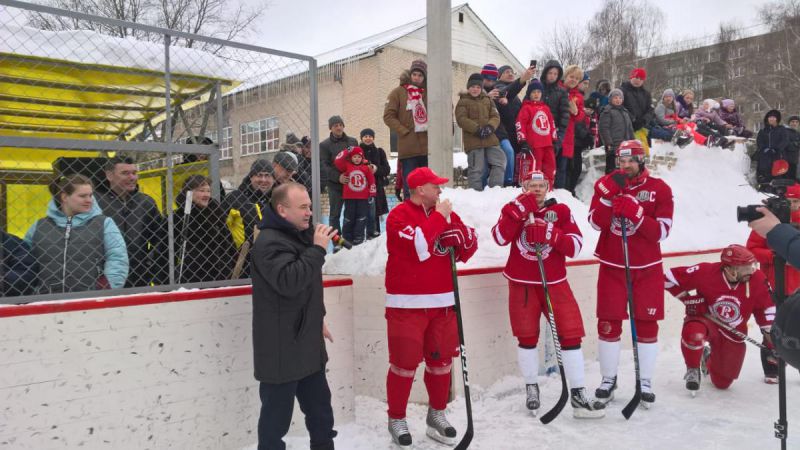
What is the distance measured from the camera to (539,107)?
22.6ft

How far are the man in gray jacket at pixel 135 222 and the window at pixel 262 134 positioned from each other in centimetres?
84

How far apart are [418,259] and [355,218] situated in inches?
117

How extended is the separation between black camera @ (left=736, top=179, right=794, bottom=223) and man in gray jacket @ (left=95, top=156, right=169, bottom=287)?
3.22 meters

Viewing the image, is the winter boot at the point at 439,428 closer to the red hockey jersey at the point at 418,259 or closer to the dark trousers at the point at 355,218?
the red hockey jersey at the point at 418,259

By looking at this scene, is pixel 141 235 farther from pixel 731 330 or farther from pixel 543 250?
pixel 731 330

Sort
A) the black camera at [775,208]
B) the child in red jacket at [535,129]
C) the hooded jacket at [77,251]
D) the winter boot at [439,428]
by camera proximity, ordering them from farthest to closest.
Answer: the child in red jacket at [535,129] < the winter boot at [439,428] < the hooded jacket at [77,251] < the black camera at [775,208]

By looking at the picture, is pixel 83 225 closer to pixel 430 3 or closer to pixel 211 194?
pixel 211 194

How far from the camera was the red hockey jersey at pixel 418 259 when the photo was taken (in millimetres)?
3676

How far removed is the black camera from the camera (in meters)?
2.57

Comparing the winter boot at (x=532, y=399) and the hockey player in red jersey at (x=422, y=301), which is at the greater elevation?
the hockey player in red jersey at (x=422, y=301)

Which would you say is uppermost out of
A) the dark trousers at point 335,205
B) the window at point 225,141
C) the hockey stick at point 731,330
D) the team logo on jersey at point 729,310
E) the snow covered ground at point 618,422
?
the window at point 225,141

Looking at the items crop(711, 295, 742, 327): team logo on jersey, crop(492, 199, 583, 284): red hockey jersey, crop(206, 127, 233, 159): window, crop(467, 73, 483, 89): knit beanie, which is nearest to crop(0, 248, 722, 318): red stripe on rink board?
crop(206, 127, 233, 159): window

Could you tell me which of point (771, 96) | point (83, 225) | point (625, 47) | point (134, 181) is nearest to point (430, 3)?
point (134, 181)

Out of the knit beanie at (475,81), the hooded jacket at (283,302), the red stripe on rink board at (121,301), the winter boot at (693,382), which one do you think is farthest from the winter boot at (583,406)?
the knit beanie at (475,81)
